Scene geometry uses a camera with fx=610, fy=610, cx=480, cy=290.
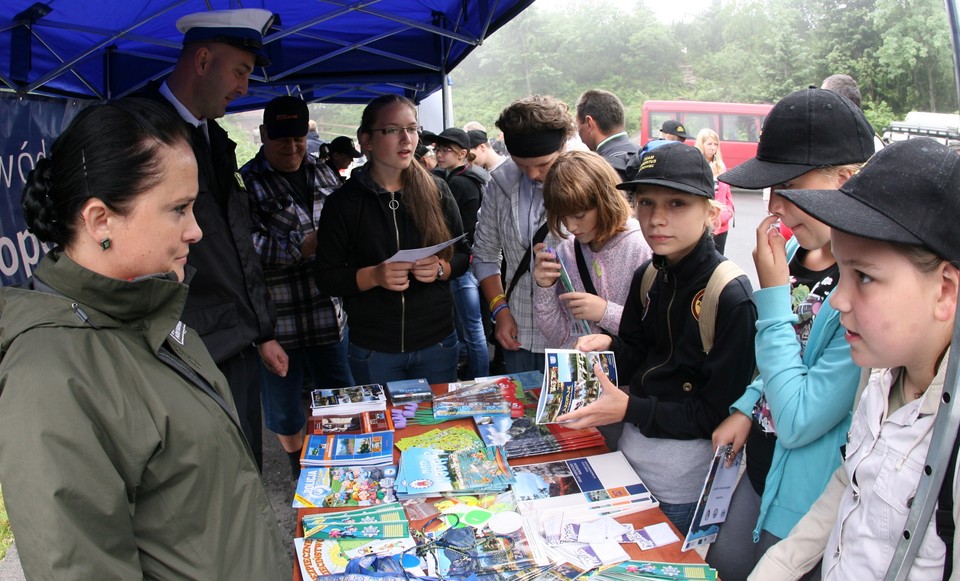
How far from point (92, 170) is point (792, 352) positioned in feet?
4.74

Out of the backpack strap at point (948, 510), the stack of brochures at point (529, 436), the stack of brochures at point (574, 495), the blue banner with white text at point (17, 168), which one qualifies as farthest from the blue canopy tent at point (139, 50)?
the backpack strap at point (948, 510)

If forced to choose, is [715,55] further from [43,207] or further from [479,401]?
[43,207]

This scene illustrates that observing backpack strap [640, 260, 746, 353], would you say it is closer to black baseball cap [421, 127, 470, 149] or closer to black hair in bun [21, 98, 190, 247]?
black hair in bun [21, 98, 190, 247]

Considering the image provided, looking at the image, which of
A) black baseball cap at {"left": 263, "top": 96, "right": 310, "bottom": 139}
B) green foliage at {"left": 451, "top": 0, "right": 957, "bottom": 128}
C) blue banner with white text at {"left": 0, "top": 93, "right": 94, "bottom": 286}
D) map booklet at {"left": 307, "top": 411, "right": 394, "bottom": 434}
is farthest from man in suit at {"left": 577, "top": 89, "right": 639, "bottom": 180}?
green foliage at {"left": 451, "top": 0, "right": 957, "bottom": 128}

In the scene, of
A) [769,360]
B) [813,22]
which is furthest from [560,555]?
[813,22]

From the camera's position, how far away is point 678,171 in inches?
65.1

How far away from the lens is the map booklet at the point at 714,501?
142cm

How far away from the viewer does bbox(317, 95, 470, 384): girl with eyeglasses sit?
2574 millimetres

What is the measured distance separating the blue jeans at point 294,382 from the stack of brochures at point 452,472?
63.9 inches

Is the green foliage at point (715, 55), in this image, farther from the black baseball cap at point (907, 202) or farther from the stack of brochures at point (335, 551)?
the stack of brochures at point (335, 551)

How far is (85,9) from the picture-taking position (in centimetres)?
327

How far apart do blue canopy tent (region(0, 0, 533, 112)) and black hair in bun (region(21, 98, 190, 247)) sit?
253cm

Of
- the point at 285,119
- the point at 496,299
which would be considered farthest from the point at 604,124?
the point at 285,119

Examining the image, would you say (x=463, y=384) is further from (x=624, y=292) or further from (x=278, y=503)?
(x=278, y=503)
